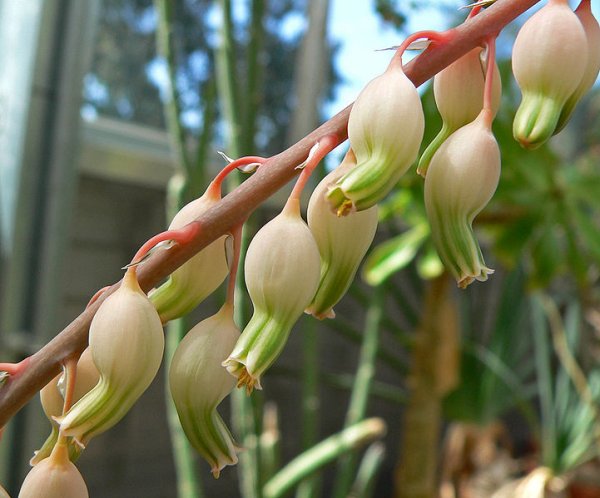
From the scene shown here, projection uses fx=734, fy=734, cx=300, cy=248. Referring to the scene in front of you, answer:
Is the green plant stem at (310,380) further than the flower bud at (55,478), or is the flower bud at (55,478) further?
the green plant stem at (310,380)

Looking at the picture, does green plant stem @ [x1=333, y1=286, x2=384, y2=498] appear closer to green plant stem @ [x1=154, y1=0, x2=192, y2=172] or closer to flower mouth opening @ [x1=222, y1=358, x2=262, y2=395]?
green plant stem @ [x1=154, y1=0, x2=192, y2=172]

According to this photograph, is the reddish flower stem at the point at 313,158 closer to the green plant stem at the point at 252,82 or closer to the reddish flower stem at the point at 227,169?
the reddish flower stem at the point at 227,169

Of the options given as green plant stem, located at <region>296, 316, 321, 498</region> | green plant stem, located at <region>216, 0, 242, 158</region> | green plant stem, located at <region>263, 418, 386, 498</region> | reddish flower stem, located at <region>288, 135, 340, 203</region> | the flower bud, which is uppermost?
green plant stem, located at <region>216, 0, 242, 158</region>


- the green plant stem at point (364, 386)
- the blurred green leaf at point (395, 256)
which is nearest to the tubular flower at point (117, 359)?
the green plant stem at point (364, 386)

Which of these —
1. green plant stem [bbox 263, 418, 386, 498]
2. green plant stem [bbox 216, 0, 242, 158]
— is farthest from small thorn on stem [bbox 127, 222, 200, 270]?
green plant stem [bbox 263, 418, 386, 498]

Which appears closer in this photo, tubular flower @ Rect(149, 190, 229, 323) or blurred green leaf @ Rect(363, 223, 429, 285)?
tubular flower @ Rect(149, 190, 229, 323)

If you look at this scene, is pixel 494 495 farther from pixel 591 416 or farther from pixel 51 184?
pixel 51 184
